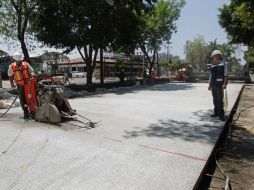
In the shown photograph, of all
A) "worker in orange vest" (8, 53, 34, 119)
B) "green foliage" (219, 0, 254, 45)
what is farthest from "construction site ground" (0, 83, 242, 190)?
"green foliage" (219, 0, 254, 45)

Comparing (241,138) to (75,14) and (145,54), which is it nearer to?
(75,14)

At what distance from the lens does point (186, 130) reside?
25.4 ft

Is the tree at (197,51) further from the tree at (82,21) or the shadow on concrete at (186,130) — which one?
the shadow on concrete at (186,130)

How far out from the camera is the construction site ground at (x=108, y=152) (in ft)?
14.9

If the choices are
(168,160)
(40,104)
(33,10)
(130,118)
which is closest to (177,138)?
(168,160)

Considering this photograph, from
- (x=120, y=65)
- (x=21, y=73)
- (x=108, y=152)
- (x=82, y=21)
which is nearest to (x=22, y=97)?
(x=21, y=73)

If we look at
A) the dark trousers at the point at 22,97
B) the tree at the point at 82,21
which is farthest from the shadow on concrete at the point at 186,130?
the tree at the point at 82,21

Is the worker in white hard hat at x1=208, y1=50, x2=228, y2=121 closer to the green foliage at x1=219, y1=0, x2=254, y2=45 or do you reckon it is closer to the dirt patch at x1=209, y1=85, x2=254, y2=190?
the dirt patch at x1=209, y1=85, x2=254, y2=190

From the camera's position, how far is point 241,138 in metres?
8.00

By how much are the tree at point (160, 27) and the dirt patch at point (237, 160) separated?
26.8 metres

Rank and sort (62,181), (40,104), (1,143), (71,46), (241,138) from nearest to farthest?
(62,181)
(1,143)
(241,138)
(40,104)
(71,46)

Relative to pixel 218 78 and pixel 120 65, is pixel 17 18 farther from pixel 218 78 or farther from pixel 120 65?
pixel 218 78

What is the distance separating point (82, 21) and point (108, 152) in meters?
14.7

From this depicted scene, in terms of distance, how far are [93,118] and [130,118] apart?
0.96 meters
